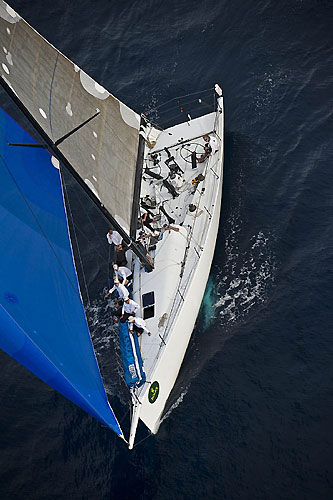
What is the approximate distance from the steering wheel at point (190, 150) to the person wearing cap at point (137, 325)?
26.4 feet

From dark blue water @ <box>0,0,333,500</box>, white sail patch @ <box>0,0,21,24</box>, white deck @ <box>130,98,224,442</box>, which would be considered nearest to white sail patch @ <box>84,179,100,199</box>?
white deck @ <box>130,98,224,442</box>

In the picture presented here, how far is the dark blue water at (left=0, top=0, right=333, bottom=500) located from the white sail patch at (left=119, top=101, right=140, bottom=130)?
21.8 feet

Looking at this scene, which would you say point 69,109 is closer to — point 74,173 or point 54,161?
point 54,161

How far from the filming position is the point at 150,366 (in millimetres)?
17156

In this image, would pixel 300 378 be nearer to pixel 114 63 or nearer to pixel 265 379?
pixel 265 379

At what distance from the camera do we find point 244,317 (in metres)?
19.5

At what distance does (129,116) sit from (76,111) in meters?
1.98

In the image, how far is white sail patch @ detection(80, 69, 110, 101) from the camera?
51.8 feet

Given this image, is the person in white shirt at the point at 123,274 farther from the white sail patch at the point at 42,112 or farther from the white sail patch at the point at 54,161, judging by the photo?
the white sail patch at the point at 42,112

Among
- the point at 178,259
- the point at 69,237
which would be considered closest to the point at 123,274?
the point at 178,259

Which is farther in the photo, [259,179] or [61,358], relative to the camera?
[259,179]

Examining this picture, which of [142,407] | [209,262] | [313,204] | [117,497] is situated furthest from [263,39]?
[117,497]

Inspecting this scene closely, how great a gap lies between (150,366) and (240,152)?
38.6 ft

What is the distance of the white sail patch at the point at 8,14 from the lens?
14367 mm
